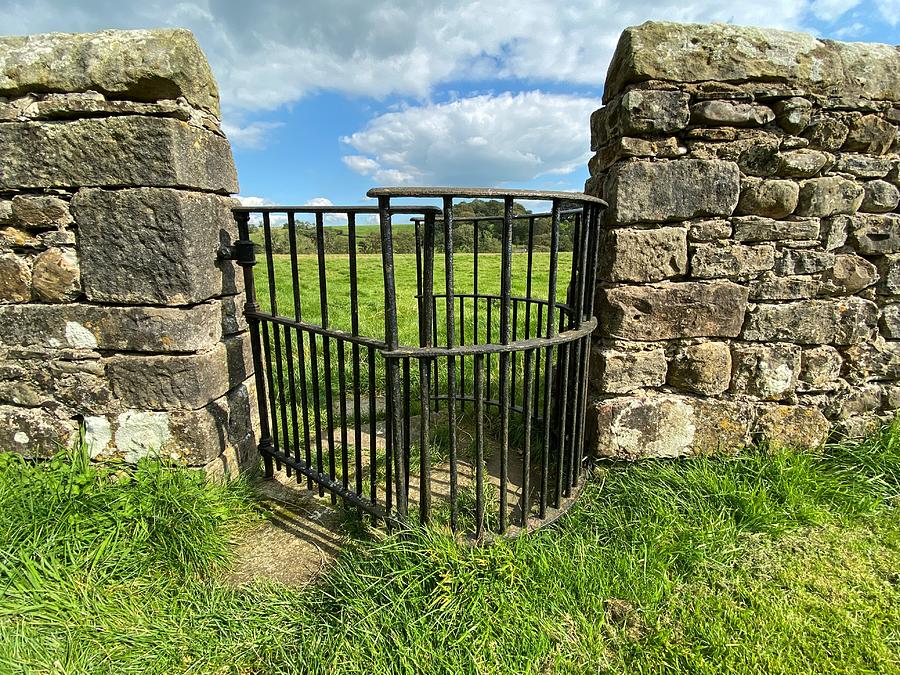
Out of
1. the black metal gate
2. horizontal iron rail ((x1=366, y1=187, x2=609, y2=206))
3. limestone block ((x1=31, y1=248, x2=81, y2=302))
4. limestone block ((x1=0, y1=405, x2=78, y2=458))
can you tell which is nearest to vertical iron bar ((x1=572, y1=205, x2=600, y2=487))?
the black metal gate

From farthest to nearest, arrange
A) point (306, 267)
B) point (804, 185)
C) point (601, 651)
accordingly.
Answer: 1. point (306, 267)
2. point (804, 185)
3. point (601, 651)

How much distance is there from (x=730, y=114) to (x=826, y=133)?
2.26ft

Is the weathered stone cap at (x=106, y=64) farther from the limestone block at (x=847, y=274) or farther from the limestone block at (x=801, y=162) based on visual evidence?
the limestone block at (x=847, y=274)

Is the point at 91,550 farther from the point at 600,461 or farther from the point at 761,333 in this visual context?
the point at 761,333

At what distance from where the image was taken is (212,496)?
2.58m

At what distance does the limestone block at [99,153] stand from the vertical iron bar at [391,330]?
50.7 inches

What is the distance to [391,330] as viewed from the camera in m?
2.08

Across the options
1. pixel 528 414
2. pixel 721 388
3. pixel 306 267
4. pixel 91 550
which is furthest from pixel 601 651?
Result: pixel 306 267

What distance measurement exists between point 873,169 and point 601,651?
3.33 meters

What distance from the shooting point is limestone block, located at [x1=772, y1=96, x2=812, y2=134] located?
106 inches

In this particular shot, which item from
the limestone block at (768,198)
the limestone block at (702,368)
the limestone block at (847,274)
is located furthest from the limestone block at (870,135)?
the limestone block at (702,368)

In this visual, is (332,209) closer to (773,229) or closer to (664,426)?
(664,426)

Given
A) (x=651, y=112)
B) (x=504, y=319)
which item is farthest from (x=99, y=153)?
(x=651, y=112)

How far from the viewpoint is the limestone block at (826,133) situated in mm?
2748
